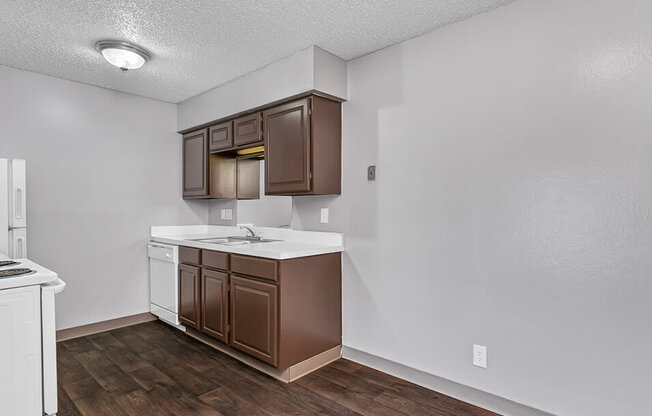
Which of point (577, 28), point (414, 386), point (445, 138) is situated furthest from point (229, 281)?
point (577, 28)

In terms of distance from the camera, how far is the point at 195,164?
3900mm

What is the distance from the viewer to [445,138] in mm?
2322

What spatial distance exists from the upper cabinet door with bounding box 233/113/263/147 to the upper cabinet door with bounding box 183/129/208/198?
0.57m

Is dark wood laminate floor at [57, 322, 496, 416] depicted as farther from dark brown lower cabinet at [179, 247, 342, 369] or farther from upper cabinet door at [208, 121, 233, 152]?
upper cabinet door at [208, 121, 233, 152]

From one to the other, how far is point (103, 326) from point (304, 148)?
8.66 ft

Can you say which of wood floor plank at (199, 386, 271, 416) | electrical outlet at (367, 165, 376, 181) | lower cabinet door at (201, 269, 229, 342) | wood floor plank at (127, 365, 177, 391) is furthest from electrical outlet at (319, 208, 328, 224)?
wood floor plank at (127, 365, 177, 391)

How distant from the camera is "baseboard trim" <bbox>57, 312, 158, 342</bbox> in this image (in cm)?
327

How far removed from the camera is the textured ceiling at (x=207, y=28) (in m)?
2.10

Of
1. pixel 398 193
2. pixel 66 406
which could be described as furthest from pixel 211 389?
pixel 398 193

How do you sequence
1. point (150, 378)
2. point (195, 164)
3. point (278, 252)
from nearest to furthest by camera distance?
point (278, 252) < point (150, 378) < point (195, 164)

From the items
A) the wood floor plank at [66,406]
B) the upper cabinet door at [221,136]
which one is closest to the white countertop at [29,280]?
the wood floor plank at [66,406]

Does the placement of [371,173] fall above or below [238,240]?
above

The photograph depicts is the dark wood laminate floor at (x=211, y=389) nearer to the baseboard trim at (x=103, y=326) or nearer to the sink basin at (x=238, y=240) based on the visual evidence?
the baseboard trim at (x=103, y=326)

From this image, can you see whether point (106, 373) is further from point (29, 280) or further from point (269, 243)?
point (269, 243)
